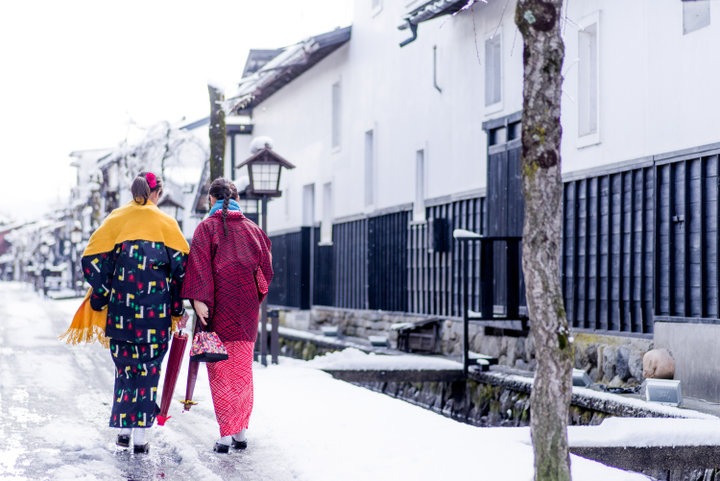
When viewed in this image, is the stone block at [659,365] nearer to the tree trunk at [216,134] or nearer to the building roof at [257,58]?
the tree trunk at [216,134]

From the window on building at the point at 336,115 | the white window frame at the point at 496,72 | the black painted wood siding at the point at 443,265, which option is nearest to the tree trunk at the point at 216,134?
the black painted wood siding at the point at 443,265

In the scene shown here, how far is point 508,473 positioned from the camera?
5.82 meters

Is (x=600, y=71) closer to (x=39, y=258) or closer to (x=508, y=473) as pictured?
(x=508, y=473)

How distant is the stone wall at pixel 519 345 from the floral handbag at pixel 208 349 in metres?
5.74

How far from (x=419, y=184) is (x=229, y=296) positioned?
12.0 metres

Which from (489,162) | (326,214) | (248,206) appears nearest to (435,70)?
(489,162)

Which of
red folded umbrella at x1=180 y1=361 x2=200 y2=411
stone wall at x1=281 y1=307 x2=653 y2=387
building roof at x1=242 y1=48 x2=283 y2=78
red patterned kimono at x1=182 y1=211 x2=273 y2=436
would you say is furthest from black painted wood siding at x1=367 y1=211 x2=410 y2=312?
red patterned kimono at x1=182 y1=211 x2=273 y2=436

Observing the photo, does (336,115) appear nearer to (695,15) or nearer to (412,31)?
(412,31)

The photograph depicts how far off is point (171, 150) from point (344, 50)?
13550mm

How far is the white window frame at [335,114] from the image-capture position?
24.6 m

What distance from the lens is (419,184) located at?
1886cm

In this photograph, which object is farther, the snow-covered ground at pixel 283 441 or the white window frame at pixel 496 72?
the white window frame at pixel 496 72

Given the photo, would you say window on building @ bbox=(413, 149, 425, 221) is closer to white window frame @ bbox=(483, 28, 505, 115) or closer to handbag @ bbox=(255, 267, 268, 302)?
white window frame @ bbox=(483, 28, 505, 115)

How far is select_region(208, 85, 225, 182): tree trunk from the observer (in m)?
16.0
